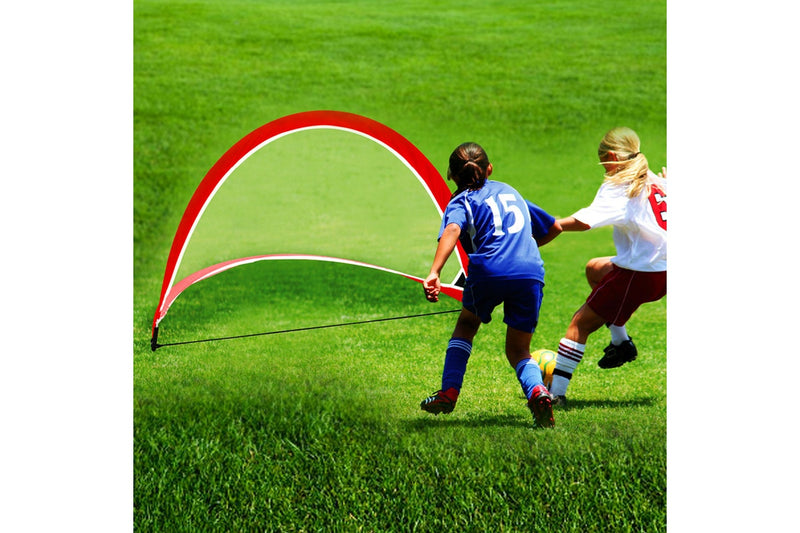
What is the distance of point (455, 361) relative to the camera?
4.31m

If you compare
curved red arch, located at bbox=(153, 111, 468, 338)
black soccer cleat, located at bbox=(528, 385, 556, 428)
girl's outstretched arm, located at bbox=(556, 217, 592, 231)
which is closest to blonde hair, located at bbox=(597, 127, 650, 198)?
girl's outstretched arm, located at bbox=(556, 217, 592, 231)

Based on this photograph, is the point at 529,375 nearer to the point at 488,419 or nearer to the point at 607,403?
the point at 488,419

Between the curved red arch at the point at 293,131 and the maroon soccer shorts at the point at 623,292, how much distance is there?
85 centimetres

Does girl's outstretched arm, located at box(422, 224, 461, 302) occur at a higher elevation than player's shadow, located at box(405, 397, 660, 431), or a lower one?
higher

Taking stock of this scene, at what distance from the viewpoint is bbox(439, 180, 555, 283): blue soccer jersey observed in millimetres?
4035

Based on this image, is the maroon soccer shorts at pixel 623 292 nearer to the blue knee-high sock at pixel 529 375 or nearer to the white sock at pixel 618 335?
the white sock at pixel 618 335

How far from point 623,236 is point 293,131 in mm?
1981

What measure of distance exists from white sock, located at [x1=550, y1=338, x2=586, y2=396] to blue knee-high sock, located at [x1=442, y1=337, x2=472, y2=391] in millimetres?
563

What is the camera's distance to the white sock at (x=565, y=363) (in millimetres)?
4473

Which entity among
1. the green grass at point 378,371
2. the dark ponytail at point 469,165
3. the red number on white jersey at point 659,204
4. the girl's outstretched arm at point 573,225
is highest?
the dark ponytail at point 469,165

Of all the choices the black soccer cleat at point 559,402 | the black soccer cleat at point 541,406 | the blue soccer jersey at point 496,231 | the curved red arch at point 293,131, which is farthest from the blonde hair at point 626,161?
the black soccer cleat at point 559,402

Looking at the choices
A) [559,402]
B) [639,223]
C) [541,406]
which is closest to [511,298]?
[541,406]

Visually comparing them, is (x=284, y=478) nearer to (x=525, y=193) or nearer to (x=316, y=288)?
(x=316, y=288)

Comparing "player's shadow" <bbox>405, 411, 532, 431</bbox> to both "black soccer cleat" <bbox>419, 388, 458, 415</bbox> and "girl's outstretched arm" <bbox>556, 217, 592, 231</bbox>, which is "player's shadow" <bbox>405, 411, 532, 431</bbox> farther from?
"girl's outstretched arm" <bbox>556, 217, 592, 231</bbox>
